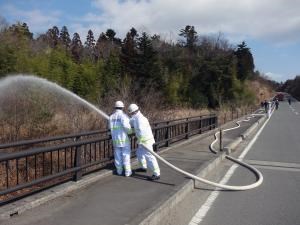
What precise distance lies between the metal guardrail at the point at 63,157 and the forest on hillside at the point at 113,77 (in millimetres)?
2917

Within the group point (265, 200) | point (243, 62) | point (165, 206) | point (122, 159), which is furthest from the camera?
point (243, 62)

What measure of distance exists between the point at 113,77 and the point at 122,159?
1748 inches

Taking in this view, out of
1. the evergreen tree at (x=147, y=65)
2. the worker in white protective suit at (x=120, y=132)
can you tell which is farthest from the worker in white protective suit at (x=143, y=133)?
the evergreen tree at (x=147, y=65)

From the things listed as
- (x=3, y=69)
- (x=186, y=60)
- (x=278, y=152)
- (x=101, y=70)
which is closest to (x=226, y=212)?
(x=278, y=152)

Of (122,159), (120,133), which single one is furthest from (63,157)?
(120,133)

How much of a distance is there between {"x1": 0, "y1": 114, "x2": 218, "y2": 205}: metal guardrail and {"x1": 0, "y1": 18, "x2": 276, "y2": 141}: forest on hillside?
9.57 ft

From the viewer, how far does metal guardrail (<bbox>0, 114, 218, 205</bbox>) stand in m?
7.04

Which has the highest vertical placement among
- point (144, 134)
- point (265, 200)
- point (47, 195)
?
point (144, 134)

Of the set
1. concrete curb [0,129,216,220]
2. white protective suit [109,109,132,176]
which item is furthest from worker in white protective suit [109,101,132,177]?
concrete curb [0,129,216,220]

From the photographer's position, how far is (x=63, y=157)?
670 inches

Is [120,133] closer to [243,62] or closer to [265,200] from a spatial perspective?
[265,200]

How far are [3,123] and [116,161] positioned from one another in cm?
1209

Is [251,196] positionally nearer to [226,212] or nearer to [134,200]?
[226,212]

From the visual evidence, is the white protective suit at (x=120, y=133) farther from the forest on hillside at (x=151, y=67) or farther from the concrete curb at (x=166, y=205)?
the forest on hillside at (x=151, y=67)
